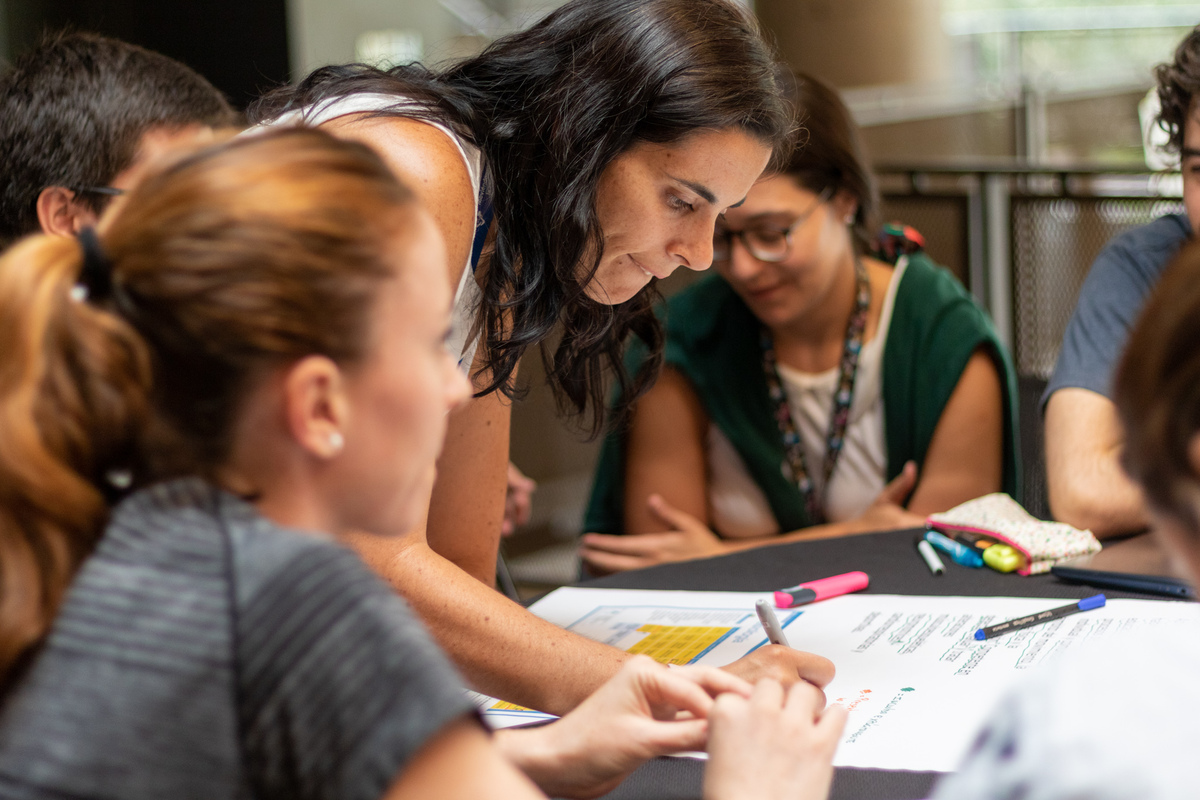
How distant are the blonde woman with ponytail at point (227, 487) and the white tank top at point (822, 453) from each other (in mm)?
1615

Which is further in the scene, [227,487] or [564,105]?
[564,105]

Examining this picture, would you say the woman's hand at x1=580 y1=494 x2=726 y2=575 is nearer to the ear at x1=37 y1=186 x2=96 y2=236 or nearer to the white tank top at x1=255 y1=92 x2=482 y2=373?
the white tank top at x1=255 y1=92 x2=482 y2=373

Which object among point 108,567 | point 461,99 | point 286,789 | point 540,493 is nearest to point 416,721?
point 286,789

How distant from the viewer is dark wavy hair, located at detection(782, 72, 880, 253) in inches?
87.2

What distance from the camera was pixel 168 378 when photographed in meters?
0.69

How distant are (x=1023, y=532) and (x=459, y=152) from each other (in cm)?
95

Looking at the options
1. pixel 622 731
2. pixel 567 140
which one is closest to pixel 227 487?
pixel 622 731

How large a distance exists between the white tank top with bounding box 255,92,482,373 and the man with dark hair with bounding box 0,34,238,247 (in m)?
0.42

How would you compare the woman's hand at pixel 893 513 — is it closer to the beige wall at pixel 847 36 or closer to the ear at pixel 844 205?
the ear at pixel 844 205

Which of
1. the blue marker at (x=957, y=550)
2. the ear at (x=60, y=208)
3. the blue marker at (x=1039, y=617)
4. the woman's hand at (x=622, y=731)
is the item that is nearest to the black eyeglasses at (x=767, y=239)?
the blue marker at (x=957, y=550)

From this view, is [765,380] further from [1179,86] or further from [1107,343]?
[1179,86]

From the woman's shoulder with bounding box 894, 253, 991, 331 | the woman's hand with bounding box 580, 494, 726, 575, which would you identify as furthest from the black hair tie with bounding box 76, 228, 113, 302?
the woman's shoulder with bounding box 894, 253, 991, 331

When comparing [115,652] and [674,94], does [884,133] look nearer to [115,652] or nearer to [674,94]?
[674,94]

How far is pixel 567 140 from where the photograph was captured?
1323 mm
